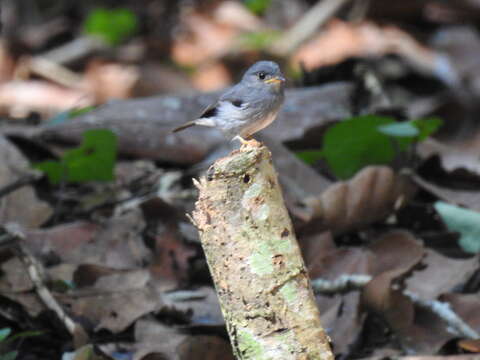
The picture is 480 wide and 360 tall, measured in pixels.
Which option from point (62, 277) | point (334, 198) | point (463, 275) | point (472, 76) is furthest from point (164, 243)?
point (472, 76)

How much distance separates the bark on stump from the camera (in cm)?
193

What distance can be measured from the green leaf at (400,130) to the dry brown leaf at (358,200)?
0.54ft

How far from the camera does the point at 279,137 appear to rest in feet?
13.8

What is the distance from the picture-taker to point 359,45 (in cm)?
819

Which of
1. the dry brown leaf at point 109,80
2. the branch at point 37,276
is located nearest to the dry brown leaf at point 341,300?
the branch at point 37,276

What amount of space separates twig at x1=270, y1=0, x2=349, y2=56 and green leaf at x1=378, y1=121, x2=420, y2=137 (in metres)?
4.78

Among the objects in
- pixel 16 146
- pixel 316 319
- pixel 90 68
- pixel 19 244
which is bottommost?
pixel 316 319

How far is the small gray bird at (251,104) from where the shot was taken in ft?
8.85

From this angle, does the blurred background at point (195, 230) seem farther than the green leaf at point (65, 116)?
No

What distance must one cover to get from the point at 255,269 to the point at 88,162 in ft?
6.60

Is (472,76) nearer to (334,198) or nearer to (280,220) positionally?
(334,198)

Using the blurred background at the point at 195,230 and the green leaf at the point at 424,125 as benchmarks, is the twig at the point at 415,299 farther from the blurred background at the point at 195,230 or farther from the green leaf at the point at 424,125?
the green leaf at the point at 424,125

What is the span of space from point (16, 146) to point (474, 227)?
2.40 m

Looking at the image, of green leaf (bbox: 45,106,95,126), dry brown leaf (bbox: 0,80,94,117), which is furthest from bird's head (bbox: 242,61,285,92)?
dry brown leaf (bbox: 0,80,94,117)
